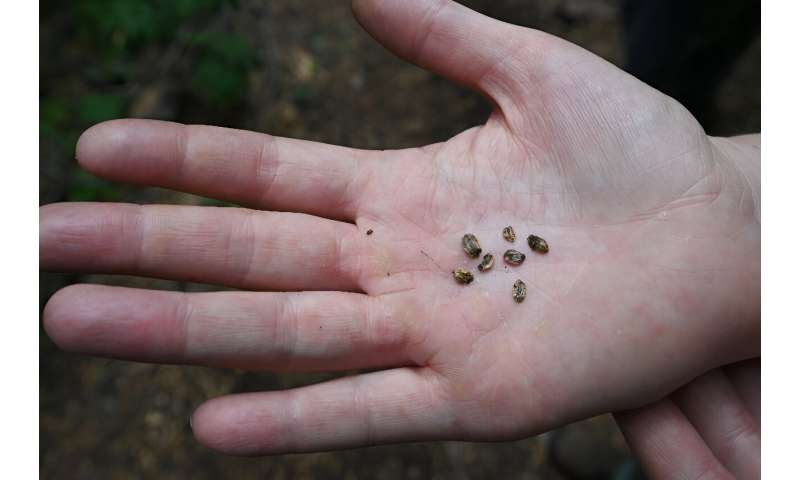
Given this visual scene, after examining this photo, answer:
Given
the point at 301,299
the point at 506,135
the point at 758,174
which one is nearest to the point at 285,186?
the point at 301,299

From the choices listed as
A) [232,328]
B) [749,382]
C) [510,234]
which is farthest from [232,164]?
[749,382]

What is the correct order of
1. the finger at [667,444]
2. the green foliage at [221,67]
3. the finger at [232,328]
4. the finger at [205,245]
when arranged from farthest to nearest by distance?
1. the green foliage at [221,67]
2. the finger at [667,444]
3. the finger at [205,245]
4. the finger at [232,328]

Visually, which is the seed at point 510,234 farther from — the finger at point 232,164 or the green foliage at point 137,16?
the green foliage at point 137,16

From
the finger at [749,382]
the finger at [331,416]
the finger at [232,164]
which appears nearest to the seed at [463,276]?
the finger at [331,416]

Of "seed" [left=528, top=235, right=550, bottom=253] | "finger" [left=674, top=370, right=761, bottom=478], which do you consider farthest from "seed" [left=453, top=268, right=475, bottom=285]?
"finger" [left=674, top=370, right=761, bottom=478]

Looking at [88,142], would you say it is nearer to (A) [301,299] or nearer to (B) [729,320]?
(A) [301,299]

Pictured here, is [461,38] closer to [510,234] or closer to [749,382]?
[510,234]
